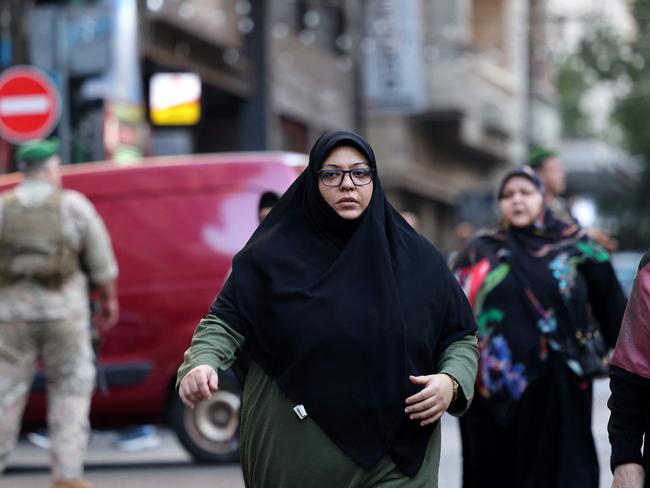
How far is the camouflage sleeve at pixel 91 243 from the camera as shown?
8578mm

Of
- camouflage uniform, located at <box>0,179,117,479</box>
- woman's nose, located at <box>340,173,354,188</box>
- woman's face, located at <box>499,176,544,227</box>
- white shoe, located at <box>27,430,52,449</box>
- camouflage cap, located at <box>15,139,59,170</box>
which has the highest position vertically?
woman's nose, located at <box>340,173,354,188</box>

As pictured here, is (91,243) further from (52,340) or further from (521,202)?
(521,202)

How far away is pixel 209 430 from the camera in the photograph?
10.7m

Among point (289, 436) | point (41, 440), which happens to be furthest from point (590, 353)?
point (41, 440)

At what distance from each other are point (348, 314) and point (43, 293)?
172 inches

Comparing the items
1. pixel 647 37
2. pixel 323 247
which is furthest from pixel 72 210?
pixel 647 37

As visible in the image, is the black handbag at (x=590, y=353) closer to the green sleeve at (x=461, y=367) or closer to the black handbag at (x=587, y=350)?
the black handbag at (x=587, y=350)

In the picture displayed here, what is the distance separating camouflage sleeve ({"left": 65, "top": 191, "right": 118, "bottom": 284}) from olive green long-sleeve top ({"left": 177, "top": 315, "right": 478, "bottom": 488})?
4115 millimetres

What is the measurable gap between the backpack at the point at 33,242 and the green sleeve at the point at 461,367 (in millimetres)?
4273

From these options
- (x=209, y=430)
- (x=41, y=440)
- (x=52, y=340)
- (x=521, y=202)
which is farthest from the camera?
(x=41, y=440)

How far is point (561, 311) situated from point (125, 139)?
41.2ft

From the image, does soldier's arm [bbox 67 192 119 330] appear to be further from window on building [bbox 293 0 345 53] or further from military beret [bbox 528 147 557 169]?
window on building [bbox 293 0 345 53]

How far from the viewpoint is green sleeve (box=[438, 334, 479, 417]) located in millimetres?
4504

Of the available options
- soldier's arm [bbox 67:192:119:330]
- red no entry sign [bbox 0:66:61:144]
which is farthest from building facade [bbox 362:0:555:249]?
soldier's arm [bbox 67:192:119:330]
